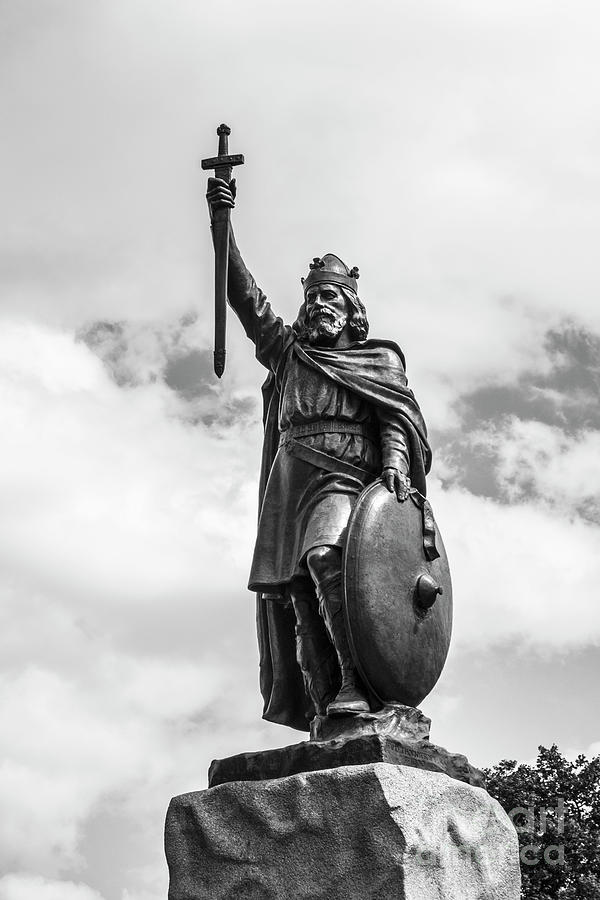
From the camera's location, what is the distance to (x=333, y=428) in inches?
290

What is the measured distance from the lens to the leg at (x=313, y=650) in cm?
685

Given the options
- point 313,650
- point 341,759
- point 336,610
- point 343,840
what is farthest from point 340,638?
point 343,840

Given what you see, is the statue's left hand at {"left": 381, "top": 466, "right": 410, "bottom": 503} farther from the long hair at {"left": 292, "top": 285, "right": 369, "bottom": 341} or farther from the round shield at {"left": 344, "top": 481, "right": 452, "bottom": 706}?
the long hair at {"left": 292, "top": 285, "right": 369, "bottom": 341}

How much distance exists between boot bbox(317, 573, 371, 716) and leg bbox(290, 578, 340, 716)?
146mm

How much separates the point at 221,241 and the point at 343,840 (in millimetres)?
3894

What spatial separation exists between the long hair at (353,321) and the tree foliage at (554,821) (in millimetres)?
18418

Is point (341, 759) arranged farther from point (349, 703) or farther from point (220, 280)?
point (220, 280)

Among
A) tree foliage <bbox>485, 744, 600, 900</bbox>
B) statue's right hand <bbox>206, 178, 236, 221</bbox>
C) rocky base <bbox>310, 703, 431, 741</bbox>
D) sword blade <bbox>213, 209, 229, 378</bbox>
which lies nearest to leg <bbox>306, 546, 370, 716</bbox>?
rocky base <bbox>310, 703, 431, 741</bbox>

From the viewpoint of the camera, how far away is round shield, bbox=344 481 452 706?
6.52 meters

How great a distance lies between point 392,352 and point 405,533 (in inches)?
57.3

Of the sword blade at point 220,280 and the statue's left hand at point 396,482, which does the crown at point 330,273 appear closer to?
the sword blade at point 220,280

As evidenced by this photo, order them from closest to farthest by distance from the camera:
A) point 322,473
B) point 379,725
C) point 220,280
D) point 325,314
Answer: point 379,725 < point 322,473 < point 220,280 < point 325,314

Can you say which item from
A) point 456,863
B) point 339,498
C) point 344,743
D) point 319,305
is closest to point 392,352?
point 319,305

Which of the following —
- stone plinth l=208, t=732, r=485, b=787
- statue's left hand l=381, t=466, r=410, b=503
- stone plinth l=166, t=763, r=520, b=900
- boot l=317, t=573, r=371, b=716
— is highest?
statue's left hand l=381, t=466, r=410, b=503
